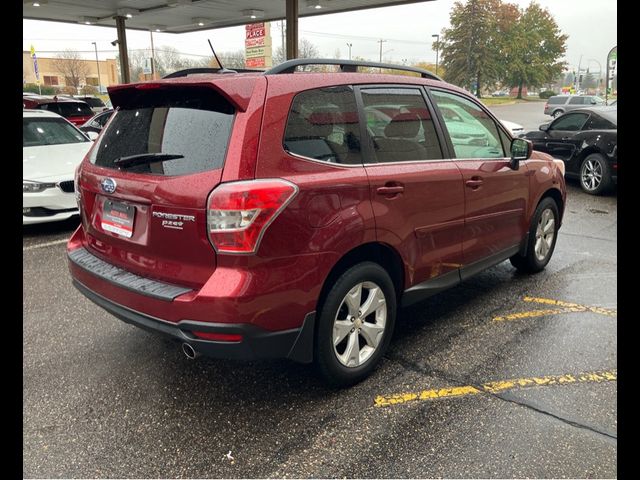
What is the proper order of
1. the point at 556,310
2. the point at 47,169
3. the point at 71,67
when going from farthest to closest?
the point at 71,67, the point at 47,169, the point at 556,310

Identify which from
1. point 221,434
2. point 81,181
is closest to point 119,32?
point 81,181

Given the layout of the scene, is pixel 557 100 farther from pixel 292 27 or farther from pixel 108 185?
pixel 108 185

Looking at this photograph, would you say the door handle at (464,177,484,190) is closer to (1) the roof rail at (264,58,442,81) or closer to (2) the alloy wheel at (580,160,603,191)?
(1) the roof rail at (264,58,442,81)

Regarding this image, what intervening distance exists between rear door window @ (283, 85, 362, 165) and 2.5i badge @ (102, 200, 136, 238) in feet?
3.10

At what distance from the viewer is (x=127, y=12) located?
19625mm

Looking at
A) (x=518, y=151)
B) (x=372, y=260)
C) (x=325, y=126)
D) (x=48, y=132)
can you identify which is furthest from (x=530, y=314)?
(x=48, y=132)

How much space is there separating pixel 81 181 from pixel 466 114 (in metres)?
2.84

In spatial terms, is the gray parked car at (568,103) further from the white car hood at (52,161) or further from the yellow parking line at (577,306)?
the yellow parking line at (577,306)

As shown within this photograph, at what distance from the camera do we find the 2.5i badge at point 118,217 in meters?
2.85

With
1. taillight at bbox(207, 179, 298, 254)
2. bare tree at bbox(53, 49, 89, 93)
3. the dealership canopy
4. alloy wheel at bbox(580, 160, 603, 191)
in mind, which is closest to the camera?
taillight at bbox(207, 179, 298, 254)

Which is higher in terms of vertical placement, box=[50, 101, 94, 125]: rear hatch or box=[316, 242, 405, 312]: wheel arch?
box=[50, 101, 94, 125]: rear hatch

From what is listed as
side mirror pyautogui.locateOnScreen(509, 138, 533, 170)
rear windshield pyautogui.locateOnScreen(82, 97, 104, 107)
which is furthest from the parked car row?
rear windshield pyautogui.locateOnScreen(82, 97, 104, 107)

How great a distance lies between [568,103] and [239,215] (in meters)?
40.7

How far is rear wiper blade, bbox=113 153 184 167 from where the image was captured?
274 cm
